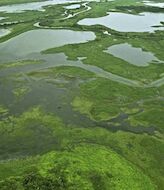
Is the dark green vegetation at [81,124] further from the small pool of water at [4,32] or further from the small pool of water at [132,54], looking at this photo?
the small pool of water at [4,32]

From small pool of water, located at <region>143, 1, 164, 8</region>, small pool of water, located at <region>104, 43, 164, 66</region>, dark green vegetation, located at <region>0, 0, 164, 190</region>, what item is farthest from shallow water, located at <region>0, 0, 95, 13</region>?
dark green vegetation, located at <region>0, 0, 164, 190</region>

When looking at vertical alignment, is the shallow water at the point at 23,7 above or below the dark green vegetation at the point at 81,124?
below

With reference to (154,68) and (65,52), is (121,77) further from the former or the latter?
(65,52)

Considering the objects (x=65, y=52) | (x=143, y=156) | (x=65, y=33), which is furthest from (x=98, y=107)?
(x=65, y=33)

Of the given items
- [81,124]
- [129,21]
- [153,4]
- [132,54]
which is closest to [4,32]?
[132,54]

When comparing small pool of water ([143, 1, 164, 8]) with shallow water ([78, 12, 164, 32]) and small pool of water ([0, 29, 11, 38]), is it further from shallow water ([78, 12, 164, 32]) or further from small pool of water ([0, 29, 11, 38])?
small pool of water ([0, 29, 11, 38])

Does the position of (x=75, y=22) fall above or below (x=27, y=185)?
below

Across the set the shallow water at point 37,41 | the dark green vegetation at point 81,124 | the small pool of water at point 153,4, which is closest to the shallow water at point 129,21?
the shallow water at point 37,41
